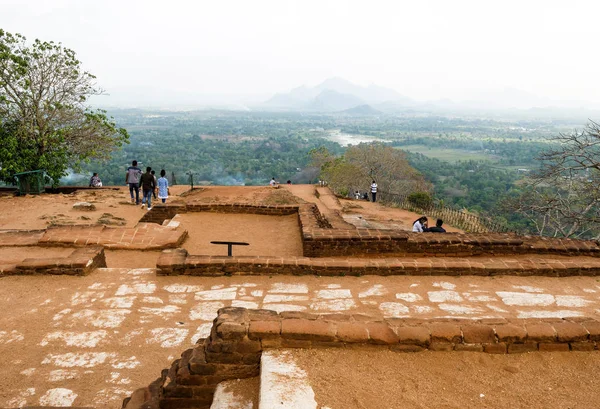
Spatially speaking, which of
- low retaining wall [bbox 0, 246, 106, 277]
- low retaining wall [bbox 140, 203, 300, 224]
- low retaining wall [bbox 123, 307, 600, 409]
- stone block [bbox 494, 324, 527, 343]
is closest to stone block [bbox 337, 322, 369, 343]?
low retaining wall [bbox 123, 307, 600, 409]

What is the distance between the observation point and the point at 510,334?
2973 millimetres

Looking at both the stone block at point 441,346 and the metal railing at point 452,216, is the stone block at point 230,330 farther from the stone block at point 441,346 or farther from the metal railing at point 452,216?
the metal railing at point 452,216

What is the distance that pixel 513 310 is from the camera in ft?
14.6

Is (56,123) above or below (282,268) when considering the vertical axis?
above

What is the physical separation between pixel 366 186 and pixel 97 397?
1223 inches

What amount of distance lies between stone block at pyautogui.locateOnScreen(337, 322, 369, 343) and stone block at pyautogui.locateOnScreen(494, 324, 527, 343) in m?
1.03

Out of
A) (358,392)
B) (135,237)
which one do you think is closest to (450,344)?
(358,392)

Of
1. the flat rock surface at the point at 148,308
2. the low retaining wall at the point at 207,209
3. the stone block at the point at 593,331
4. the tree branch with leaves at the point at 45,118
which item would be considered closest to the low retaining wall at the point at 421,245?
the flat rock surface at the point at 148,308

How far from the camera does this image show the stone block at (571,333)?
3025 millimetres

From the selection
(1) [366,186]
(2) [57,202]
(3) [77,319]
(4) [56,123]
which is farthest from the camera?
Answer: (1) [366,186]

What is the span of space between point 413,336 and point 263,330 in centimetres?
110

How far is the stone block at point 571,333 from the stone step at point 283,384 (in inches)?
80.0

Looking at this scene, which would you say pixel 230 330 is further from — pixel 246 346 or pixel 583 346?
pixel 583 346

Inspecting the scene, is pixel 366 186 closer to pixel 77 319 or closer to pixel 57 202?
pixel 57 202
